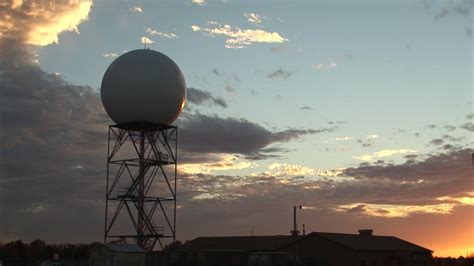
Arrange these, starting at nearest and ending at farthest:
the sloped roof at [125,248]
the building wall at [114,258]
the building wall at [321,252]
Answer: the building wall at [114,258], the sloped roof at [125,248], the building wall at [321,252]

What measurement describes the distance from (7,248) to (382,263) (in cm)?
5432

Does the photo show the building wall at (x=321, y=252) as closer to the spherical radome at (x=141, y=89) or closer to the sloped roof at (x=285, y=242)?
the sloped roof at (x=285, y=242)

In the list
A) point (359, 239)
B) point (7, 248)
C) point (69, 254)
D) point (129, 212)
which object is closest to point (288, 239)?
point (359, 239)

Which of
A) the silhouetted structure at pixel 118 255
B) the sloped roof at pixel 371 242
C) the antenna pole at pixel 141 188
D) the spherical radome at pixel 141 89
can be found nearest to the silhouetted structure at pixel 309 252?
the sloped roof at pixel 371 242

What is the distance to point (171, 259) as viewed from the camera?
50.3 m

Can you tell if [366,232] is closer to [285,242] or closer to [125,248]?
[285,242]

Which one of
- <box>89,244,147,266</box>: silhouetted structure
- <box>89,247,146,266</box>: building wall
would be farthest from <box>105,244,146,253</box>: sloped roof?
<box>89,247,146,266</box>: building wall

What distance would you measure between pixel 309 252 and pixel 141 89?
840 inches

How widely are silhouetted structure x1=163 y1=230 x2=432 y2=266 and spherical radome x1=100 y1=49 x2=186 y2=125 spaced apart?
11515mm

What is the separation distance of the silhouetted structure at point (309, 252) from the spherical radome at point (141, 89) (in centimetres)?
1151

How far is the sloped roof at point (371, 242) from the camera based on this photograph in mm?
54600

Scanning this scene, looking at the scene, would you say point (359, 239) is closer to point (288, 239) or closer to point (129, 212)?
point (288, 239)

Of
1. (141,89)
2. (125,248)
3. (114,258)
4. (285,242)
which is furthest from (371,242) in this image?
(141,89)

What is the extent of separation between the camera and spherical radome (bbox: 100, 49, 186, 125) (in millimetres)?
47938
